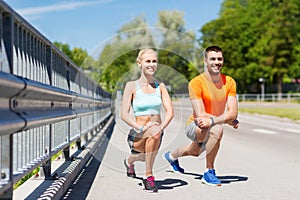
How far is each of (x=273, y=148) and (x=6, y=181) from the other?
989 cm

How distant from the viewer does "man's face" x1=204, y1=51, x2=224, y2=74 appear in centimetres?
746

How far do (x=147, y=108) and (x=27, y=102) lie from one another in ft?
8.50

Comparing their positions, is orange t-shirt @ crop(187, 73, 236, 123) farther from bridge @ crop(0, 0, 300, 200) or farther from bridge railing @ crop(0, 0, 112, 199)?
bridge railing @ crop(0, 0, 112, 199)

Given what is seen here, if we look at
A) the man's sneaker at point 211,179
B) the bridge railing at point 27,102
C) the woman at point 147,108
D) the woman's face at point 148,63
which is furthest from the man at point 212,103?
the bridge railing at point 27,102

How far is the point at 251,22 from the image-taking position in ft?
273

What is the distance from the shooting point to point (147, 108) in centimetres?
720

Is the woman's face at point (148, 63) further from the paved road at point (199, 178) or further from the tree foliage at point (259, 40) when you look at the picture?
the tree foliage at point (259, 40)

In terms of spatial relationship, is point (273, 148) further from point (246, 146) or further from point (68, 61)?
point (68, 61)

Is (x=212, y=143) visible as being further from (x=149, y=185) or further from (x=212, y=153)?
(x=149, y=185)

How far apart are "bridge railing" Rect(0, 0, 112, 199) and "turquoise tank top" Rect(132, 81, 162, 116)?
93 centimetres

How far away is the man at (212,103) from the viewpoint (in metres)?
7.40

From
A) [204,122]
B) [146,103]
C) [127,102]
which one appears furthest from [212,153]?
[127,102]

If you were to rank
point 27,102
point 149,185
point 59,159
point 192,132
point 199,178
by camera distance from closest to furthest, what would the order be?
point 27,102
point 149,185
point 192,132
point 199,178
point 59,159

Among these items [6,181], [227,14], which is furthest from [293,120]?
[227,14]
